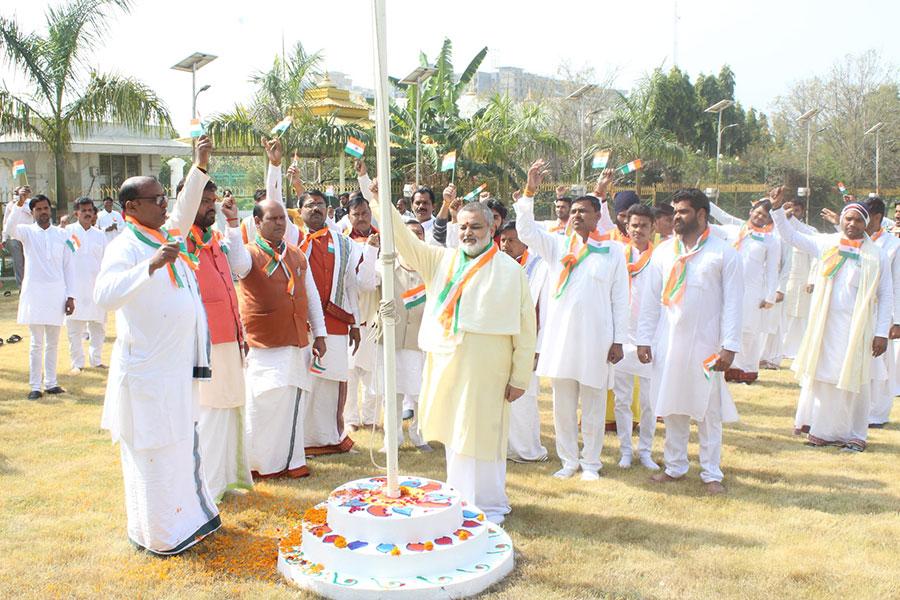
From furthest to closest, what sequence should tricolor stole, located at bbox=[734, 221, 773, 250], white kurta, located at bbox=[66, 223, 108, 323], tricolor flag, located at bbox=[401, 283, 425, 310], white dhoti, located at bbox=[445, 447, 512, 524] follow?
1. white kurta, located at bbox=[66, 223, 108, 323]
2. tricolor stole, located at bbox=[734, 221, 773, 250]
3. tricolor flag, located at bbox=[401, 283, 425, 310]
4. white dhoti, located at bbox=[445, 447, 512, 524]

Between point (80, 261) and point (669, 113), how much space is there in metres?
36.2

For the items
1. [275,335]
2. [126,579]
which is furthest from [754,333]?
[126,579]

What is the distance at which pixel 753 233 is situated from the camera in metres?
10.2

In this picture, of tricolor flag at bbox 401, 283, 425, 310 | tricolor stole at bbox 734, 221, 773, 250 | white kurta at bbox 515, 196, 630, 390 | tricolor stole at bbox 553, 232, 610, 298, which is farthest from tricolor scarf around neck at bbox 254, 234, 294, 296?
tricolor stole at bbox 734, 221, 773, 250

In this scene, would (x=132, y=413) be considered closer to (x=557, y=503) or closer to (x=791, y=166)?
(x=557, y=503)

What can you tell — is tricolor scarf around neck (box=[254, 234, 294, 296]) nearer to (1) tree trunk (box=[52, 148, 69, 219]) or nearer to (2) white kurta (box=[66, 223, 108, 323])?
(2) white kurta (box=[66, 223, 108, 323])

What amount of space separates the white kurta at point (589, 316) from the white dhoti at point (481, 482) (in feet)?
3.67

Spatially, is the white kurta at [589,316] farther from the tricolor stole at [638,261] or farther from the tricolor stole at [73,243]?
the tricolor stole at [73,243]

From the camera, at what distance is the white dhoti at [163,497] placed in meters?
4.64

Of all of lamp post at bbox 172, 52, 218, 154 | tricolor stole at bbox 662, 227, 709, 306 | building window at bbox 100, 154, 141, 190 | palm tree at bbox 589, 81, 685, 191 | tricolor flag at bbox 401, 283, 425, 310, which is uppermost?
palm tree at bbox 589, 81, 685, 191

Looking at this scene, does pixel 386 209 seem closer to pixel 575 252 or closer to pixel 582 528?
pixel 575 252

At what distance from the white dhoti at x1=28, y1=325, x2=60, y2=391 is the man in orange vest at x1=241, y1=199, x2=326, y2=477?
416 centimetres

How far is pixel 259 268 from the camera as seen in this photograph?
19.8 ft

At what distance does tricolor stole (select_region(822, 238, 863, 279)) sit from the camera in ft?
24.1
